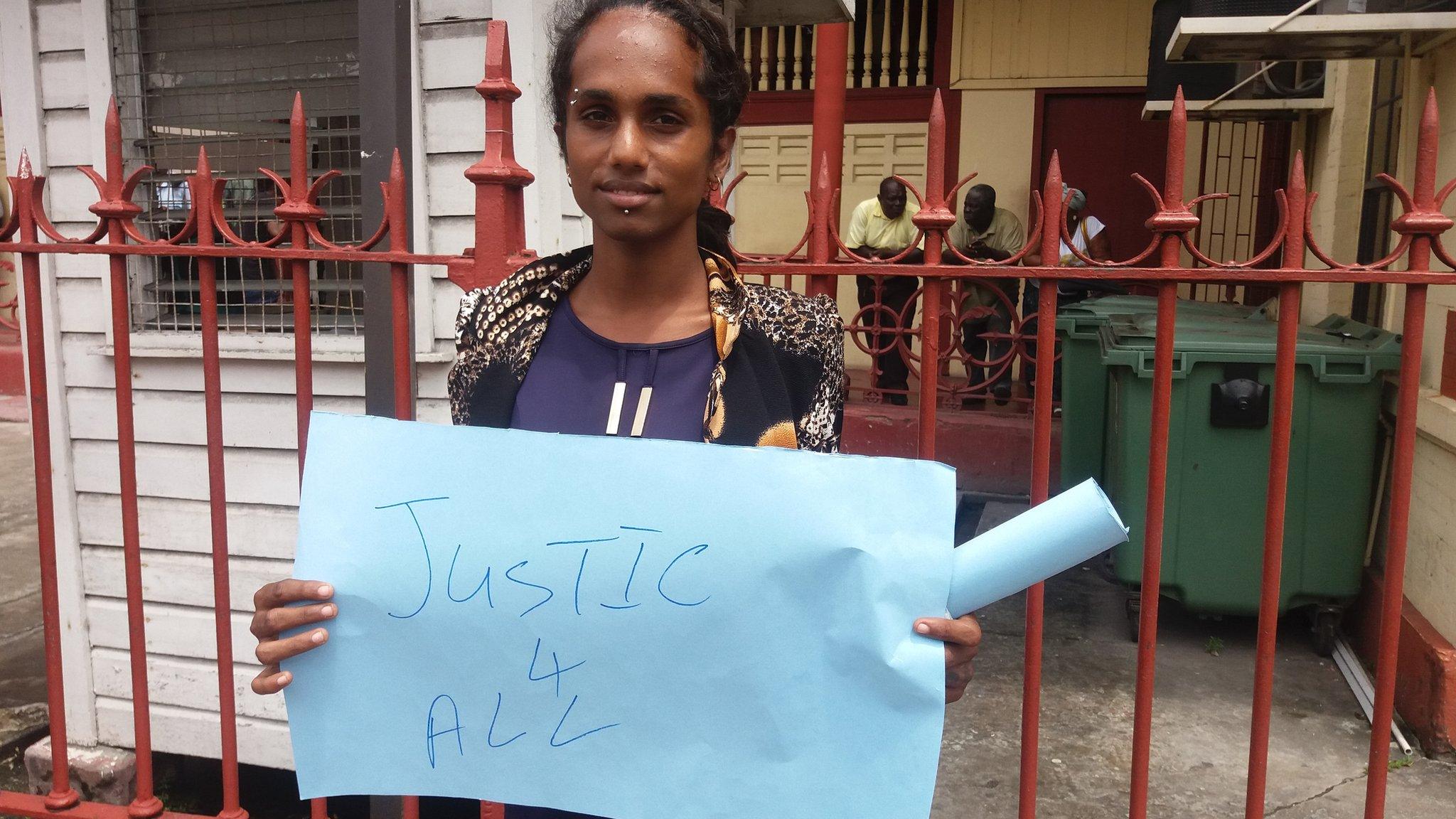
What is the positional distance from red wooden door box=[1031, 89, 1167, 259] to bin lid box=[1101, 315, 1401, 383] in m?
4.63

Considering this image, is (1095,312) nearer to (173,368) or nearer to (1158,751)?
(1158,751)

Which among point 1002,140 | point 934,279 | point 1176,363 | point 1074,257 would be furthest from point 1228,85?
point 934,279

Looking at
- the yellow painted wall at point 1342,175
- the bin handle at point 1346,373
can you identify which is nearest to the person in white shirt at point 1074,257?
the yellow painted wall at point 1342,175

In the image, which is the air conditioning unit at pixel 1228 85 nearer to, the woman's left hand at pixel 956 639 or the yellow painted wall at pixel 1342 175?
the yellow painted wall at pixel 1342 175

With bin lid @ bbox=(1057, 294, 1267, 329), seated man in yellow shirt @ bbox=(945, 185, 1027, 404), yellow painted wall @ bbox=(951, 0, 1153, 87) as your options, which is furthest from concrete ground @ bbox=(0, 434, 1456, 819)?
yellow painted wall @ bbox=(951, 0, 1153, 87)

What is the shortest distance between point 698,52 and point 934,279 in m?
0.70

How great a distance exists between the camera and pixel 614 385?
1.51 m

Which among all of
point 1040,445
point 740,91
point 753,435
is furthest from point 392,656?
point 1040,445

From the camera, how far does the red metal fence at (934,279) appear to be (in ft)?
5.97

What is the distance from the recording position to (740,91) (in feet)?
5.15

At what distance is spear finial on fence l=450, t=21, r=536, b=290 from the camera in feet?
6.48

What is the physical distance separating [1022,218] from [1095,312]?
4138 millimetres

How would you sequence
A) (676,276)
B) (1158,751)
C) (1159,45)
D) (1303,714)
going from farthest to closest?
(1159,45) < (1303,714) < (1158,751) < (676,276)

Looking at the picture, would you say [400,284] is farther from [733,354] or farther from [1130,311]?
[1130,311]
